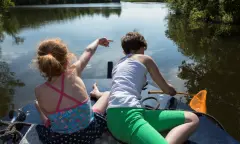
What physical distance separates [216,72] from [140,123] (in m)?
5.36

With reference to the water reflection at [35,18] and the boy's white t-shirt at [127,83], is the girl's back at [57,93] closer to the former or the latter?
the boy's white t-shirt at [127,83]

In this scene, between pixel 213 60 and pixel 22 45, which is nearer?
pixel 213 60

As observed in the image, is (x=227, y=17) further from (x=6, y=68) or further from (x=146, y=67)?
(x=146, y=67)

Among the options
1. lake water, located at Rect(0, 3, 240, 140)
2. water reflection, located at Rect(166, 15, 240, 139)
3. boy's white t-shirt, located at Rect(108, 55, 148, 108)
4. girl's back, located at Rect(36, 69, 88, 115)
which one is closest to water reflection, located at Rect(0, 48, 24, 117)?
lake water, located at Rect(0, 3, 240, 140)

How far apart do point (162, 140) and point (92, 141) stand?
66 cm

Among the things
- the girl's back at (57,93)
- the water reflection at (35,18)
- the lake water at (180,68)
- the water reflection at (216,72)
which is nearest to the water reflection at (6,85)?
the lake water at (180,68)

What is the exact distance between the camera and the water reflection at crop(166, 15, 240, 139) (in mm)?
4496

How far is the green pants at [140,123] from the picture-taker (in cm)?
191

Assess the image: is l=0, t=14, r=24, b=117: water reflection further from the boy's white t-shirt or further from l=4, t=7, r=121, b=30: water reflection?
l=4, t=7, r=121, b=30: water reflection

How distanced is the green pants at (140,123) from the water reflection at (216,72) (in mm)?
2090

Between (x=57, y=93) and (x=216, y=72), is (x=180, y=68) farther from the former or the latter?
(x=57, y=93)

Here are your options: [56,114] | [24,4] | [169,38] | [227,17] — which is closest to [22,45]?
[169,38]

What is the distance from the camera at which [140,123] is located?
1960 mm

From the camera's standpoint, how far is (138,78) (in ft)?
7.37
